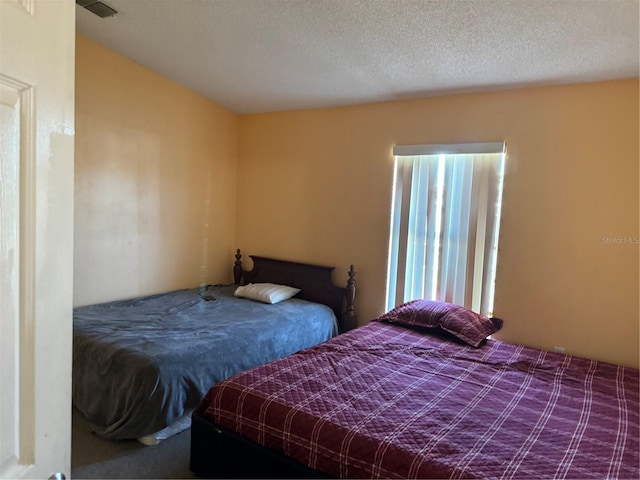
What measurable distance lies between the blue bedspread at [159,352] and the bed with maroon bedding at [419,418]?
0.38 meters

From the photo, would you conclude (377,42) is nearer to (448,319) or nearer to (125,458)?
(448,319)

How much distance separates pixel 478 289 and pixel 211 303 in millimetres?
2212

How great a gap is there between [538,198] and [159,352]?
2.71 m

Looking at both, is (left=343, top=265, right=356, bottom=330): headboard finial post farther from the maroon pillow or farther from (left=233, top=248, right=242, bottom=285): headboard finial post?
(left=233, top=248, right=242, bottom=285): headboard finial post

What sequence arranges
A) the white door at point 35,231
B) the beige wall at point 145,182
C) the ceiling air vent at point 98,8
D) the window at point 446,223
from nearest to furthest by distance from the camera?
the white door at point 35,231 → the ceiling air vent at point 98,8 → the window at point 446,223 → the beige wall at point 145,182

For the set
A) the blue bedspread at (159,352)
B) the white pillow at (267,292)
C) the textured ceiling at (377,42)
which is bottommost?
the blue bedspread at (159,352)

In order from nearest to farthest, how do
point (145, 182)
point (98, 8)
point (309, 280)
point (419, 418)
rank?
point (419, 418) < point (98, 8) < point (145, 182) < point (309, 280)

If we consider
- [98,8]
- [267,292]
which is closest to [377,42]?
[98,8]

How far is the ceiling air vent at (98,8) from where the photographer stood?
2.47m

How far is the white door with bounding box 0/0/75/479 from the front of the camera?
0.65 m

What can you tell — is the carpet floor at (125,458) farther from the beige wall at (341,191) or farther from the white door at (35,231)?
the white door at (35,231)

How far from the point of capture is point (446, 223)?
10.6 feet

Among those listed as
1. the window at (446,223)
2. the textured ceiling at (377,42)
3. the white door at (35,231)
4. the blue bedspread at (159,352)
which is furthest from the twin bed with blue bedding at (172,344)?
the textured ceiling at (377,42)

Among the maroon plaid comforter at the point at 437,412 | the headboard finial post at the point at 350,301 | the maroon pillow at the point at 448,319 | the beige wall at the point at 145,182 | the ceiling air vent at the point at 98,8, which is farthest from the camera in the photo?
the headboard finial post at the point at 350,301
